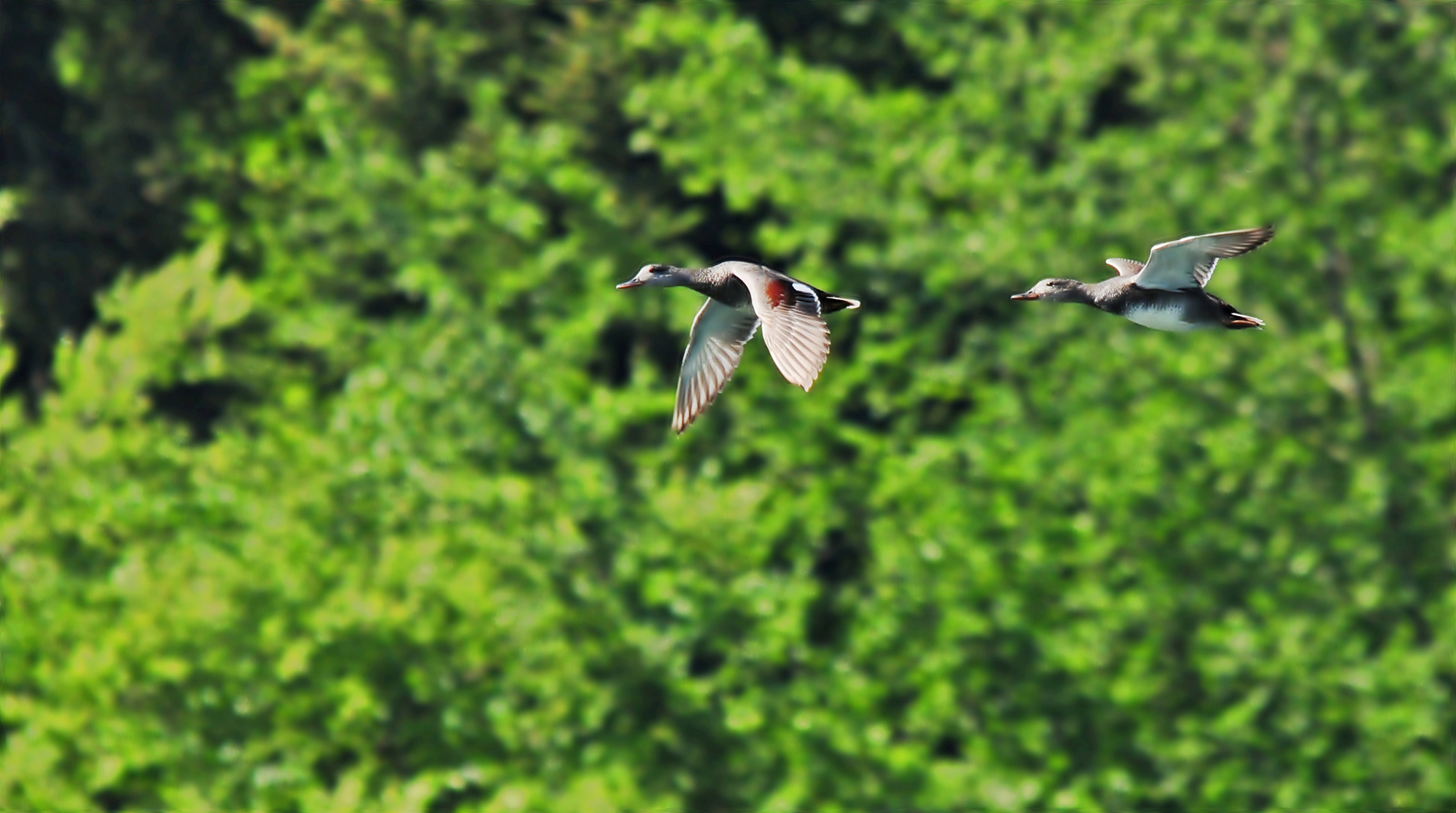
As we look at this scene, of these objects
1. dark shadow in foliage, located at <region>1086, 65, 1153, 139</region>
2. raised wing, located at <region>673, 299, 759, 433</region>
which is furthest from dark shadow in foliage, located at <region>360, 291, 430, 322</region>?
raised wing, located at <region>673, 299, 759, 433</region>

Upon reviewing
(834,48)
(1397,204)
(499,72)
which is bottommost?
(1397,204)

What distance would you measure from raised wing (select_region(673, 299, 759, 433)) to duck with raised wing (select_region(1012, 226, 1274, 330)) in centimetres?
127

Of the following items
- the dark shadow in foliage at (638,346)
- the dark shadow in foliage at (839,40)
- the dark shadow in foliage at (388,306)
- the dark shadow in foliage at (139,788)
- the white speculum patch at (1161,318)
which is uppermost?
the dark shadow in foliage at (388,306)

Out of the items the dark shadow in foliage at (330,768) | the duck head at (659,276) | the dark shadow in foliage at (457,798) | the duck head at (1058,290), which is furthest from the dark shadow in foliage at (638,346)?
the duck head at (1058,290)

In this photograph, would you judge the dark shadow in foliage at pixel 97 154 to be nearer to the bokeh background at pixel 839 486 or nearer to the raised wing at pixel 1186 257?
the bokeh background at pixel 839 486

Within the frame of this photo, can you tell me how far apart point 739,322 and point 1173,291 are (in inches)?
73.8

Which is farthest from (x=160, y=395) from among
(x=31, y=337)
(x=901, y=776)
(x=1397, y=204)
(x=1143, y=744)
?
(x=1397, y=204)

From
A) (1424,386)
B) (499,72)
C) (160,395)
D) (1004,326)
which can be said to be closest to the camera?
(1424,386)

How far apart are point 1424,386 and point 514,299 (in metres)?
6.02

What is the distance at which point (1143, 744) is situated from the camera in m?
12.5

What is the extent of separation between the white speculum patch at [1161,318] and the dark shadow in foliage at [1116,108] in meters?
10.3

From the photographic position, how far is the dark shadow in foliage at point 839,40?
15.7m

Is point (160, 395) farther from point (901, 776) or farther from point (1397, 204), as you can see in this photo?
point (1397, 204)

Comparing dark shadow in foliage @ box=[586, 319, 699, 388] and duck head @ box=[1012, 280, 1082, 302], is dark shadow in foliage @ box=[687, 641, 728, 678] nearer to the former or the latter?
dark shadow in foliage @ box=[586, 319, 699, 388]
